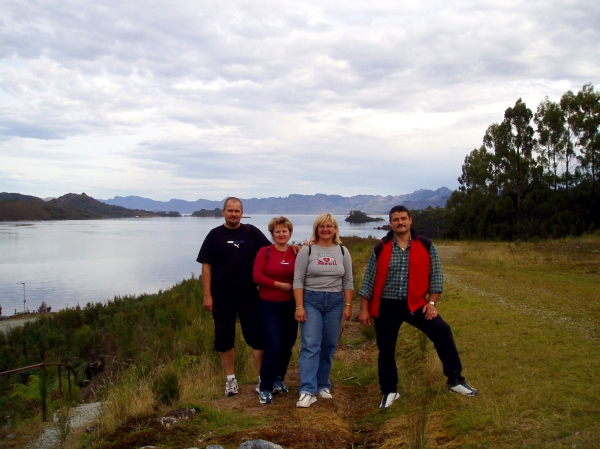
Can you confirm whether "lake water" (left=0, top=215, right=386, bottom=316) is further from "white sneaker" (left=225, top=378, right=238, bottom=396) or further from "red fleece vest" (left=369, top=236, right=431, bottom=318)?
"red fleece vest" (left=369, top=236, right=431, bottom=318)

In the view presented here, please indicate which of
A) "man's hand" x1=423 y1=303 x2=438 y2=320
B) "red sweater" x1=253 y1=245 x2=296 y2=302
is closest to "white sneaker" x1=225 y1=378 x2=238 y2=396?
"red sweater" x1=253 y1=245 x2=296 y2=302

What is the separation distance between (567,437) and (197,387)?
3.33 m

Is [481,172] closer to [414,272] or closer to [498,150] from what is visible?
[498,150]

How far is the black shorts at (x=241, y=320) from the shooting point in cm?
473

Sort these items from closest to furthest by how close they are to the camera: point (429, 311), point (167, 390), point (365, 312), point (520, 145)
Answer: point (429, 311), point (365, 312), point (167, 390), point (520, 145)

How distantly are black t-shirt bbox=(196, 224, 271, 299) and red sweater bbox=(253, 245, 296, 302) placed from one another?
185mm

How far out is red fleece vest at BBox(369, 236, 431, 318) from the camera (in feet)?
13.8

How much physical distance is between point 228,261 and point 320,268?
3.00ft

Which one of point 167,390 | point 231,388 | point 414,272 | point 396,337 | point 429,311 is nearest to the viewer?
point 429,311

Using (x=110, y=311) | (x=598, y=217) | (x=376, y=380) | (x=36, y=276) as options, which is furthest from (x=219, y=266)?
(x=36, y=276)

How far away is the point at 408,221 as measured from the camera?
431 centimetres

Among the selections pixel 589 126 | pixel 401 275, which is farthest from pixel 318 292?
pixel 589 126

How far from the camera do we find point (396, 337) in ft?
14.4

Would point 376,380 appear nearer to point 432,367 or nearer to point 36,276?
point 432,367
